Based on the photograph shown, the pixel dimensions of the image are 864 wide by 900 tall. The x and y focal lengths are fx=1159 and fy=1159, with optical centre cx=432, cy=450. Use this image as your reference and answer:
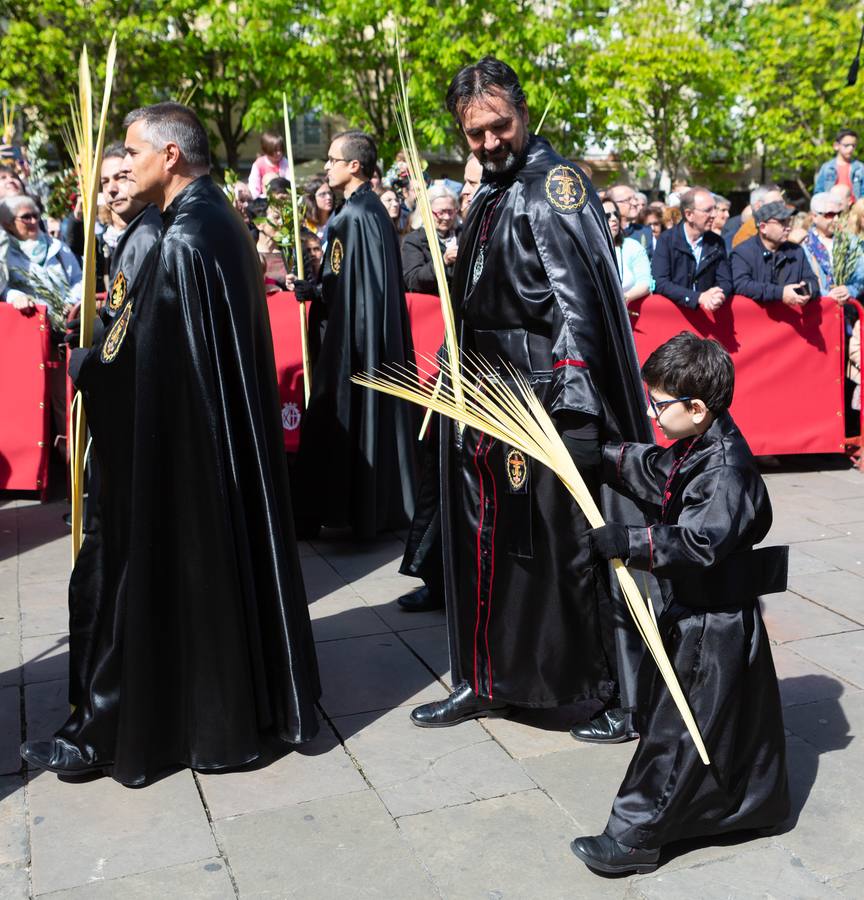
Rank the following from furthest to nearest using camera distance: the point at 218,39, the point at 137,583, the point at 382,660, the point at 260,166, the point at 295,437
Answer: the point at 218,39 → the point at 260,166 → the point at 295,437 → the point at 382,660 → the point at 137,583

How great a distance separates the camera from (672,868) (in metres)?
3.18

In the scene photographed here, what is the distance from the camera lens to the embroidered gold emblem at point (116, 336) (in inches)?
141

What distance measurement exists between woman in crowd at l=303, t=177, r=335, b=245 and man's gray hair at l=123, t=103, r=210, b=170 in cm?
505

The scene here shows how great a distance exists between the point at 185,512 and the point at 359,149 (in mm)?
3113

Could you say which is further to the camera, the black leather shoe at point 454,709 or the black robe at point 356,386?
the black robe at point 356,386

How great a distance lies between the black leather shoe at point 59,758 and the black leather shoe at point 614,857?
5.07 feet

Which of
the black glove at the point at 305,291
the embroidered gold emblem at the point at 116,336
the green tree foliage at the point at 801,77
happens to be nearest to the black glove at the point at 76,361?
the embroidered gold emblem at the point at 116,336

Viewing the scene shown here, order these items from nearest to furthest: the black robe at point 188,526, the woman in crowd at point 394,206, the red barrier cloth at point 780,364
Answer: the black robe at point 188,526
the red barrier cloth at point 780,364
the woman in crowd at point 394,206

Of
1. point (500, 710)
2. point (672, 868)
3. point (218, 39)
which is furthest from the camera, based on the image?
point (218, 39)

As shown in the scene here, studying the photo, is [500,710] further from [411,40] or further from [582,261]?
[411,40]

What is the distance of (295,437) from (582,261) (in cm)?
412

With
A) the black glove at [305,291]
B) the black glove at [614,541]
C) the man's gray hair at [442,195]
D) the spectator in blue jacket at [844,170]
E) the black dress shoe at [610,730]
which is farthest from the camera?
the spectator in blue jacket at [844,170]

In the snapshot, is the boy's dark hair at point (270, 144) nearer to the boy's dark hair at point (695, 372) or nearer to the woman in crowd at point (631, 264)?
the woman in crowd at point (631, 264)

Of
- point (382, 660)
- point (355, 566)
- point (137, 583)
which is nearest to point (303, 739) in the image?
point (137, 583)
